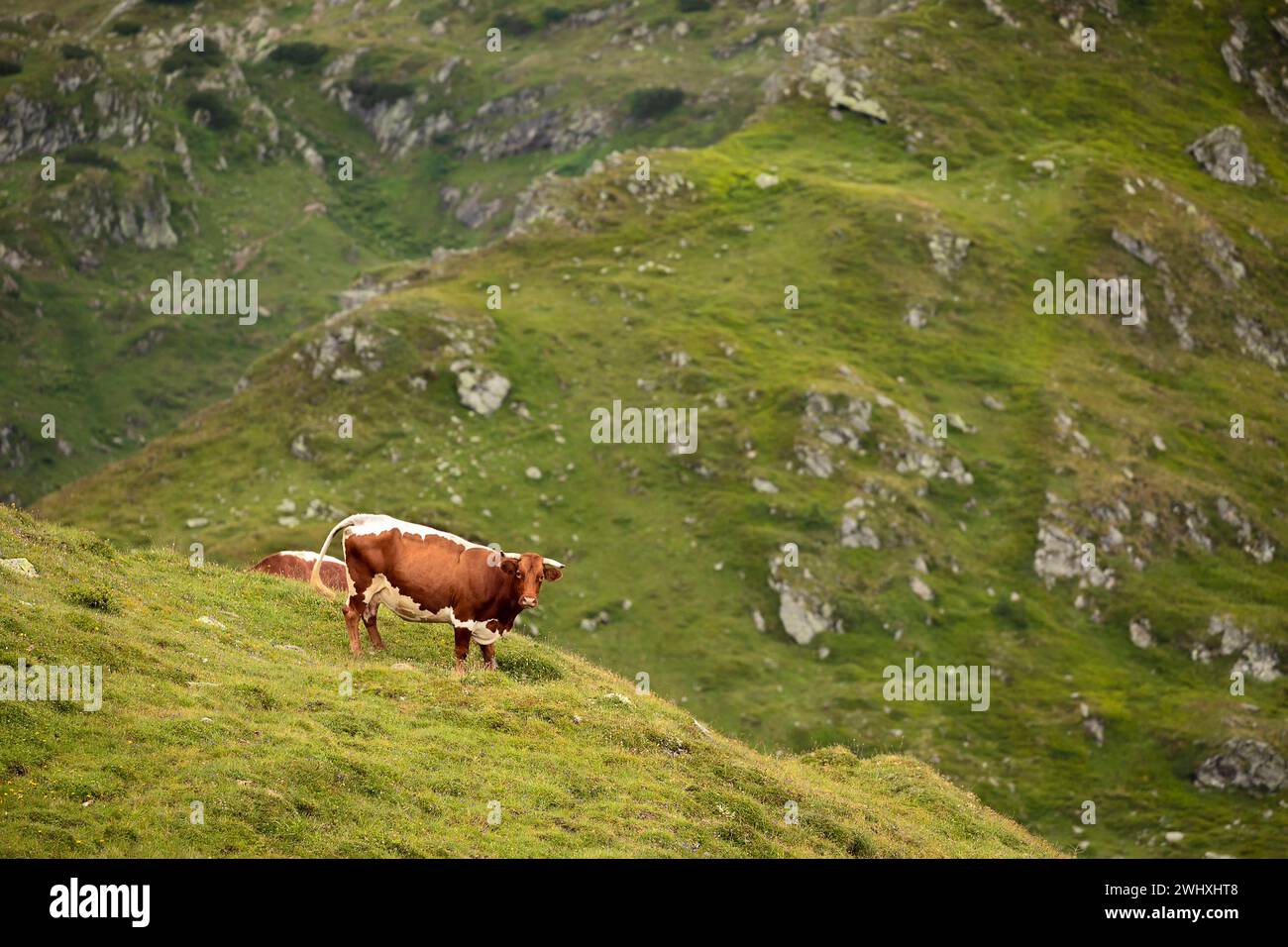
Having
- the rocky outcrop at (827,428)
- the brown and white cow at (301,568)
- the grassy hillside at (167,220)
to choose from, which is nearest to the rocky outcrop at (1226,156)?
the rocky outcrop at (827,428)

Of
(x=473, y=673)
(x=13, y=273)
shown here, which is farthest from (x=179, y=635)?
(x=13, y=273)

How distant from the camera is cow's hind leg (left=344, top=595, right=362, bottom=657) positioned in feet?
93.2

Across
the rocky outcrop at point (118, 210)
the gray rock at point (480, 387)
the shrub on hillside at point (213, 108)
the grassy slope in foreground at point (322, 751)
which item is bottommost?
the grassy slope in foreground at point (322, 751)

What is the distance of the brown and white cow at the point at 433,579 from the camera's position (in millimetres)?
28250

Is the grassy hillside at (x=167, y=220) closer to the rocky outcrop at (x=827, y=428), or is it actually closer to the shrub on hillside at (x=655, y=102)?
the shrub on hillside at (x=655, y=102)

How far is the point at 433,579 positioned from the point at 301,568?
1204 centimetres

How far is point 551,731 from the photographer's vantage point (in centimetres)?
2664

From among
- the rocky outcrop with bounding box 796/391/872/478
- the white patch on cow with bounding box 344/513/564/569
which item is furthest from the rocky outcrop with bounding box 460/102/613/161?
the white patch on cow with bounding box 344/513/564/569

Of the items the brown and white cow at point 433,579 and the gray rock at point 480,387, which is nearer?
the brown and white cow at point 433,579

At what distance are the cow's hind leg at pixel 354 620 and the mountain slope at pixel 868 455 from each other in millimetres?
41460

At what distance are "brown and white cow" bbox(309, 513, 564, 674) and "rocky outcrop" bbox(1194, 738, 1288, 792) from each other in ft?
178

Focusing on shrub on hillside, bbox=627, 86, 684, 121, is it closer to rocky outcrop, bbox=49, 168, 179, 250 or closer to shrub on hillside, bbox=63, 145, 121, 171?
rocky outcrop, bbox=49, 168, 179, 250

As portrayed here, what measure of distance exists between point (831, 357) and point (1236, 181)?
5940 cm

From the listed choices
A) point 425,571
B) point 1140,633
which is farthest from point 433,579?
point 1140,633
